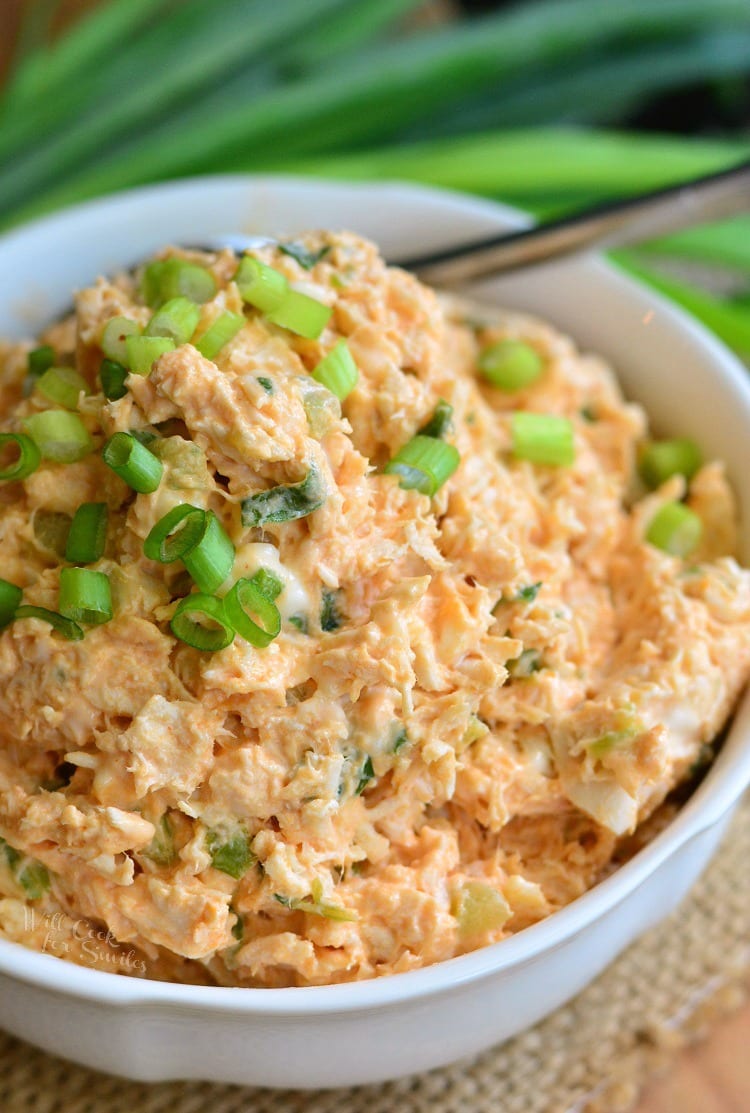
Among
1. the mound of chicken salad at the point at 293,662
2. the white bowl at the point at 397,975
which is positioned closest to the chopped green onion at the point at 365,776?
the mound of chicken salad at the point at 293,662

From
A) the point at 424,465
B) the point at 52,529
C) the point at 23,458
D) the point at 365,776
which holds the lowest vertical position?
the point at 365,776

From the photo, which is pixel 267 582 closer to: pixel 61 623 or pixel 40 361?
pixel 61 623

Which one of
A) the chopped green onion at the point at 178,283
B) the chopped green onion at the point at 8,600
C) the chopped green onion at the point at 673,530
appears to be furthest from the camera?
the chopped green onion at the point at 673,530

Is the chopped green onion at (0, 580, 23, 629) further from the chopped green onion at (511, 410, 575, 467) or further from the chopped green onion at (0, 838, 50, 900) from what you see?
the chopped green onion at (511, 410, 575, 467)

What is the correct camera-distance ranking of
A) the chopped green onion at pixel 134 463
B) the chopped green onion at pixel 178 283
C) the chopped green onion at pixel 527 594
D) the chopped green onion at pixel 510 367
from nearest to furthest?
the chopped green onion at pixel 134 463 → the chopped green onion at pixel 527 594 → the chopped green onion at pixel 178 283 → the chopped green onion at pixel 510 367

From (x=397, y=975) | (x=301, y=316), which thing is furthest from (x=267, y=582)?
(x=397, y=975)

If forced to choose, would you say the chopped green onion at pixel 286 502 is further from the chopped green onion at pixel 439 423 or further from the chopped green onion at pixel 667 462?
the chopped green onion at pixel 667 462

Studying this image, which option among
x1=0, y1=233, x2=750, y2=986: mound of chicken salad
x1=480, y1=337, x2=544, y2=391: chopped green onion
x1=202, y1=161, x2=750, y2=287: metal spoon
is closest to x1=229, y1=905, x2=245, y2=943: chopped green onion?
x1=0, y1=233, x2=750, y2=986: mound of chicken salad
